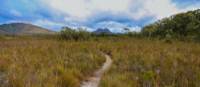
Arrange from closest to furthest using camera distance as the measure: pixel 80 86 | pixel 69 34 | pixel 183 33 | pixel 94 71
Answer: pixel 80 86, pixel 94 71, pixel 69 34, pixel 183 33

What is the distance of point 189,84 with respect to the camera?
5.82 m

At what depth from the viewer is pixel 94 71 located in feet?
28.6

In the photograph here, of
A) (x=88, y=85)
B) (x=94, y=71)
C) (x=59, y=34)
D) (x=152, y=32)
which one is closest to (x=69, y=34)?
(x=59, y=34)

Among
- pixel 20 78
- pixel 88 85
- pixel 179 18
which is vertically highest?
pixel 179 18

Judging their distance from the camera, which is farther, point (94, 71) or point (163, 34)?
point (163, 34)

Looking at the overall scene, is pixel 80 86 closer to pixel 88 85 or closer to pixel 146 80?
pixel 88 85

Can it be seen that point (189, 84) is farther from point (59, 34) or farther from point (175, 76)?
point (59, 34)

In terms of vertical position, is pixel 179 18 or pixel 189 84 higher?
pixel 179 18

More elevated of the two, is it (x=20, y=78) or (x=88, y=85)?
(x=20, y=78)

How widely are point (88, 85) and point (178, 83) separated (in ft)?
7.98

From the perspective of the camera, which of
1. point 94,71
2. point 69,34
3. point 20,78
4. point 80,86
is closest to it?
point 20,78

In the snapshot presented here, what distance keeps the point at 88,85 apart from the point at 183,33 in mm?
29897

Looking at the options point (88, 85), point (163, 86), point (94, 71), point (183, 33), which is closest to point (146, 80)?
point (163, 86)

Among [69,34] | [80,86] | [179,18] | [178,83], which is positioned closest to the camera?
[178,83]
